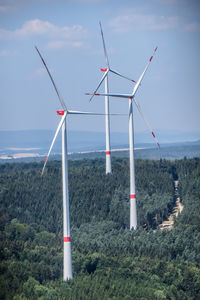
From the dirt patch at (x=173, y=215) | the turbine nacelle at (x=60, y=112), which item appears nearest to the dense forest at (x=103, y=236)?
the dirt patch at (x=173, y=215)

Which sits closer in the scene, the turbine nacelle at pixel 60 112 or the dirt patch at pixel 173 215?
the turbine nacelle at pixel 60 112

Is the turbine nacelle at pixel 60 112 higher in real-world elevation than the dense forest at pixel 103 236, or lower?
higher

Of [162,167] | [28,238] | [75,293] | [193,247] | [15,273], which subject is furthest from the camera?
[162,167]

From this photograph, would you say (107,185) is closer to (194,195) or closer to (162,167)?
(194,195)

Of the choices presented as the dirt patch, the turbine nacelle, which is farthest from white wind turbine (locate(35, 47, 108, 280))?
the dirt patch

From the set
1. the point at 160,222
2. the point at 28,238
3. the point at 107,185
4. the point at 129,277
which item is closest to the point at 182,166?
the point at 107,185

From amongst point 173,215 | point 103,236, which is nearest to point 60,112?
point 103,236

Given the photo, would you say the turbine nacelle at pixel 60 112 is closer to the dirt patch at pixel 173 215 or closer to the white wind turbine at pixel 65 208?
the white wind turbine at pixel 65 208

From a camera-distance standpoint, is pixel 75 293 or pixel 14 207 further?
pixel 14 207

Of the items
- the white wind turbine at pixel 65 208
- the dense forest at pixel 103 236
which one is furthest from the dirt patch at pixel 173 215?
the white wind turbine at pixel 65 208
